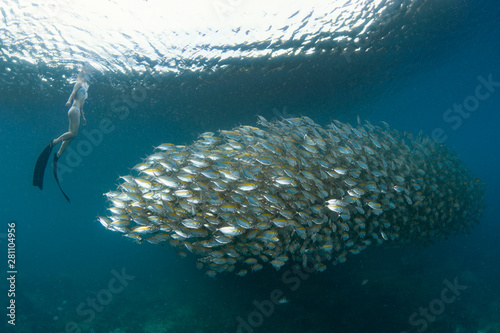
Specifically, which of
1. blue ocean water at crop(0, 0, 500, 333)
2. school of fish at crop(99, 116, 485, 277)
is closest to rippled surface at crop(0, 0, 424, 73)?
blue ocean water at crop(0, 0, 500, 333)

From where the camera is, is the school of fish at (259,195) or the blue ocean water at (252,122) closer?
the school of fish at (259,195)

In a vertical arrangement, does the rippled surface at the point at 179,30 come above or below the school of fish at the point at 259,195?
above

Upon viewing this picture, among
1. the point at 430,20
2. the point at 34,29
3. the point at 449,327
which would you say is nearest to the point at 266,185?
the point at 449,327

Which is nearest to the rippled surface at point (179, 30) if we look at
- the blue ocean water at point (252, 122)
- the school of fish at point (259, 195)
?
the blue ocean water at point (252, 122)

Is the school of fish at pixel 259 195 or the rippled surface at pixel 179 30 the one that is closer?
the school of fish at pixel 259 195

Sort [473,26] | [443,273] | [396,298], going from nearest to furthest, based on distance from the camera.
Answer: [396,298], [443,273], [473,26]

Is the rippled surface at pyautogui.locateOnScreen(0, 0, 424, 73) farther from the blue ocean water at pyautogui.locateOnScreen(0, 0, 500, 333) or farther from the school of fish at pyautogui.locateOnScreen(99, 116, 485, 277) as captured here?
the school of fish at pyautogui.locateOnScreen(99, 116, 485, 277)

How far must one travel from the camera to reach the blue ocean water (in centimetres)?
1012

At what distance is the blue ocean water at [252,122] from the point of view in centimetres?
1012

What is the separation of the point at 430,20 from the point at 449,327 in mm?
14999

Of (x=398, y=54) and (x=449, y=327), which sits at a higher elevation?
(x=398, y=54)

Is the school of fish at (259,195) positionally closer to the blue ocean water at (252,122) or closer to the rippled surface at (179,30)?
the blue ocean water at (252,122)

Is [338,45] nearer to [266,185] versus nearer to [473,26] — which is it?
[473,26]

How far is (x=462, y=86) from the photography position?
32.6m
